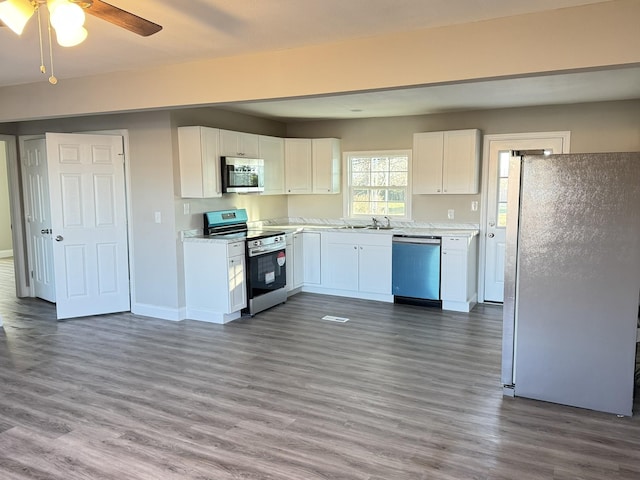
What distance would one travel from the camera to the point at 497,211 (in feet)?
19.5

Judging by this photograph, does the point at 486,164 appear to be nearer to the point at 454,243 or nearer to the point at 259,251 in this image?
the point at 454,243

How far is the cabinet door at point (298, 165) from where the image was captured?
261 inches

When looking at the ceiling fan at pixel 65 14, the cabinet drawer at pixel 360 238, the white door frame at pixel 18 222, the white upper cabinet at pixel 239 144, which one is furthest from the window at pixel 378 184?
the ceiling fan at pixel 65 14

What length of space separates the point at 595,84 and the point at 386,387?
126 inches

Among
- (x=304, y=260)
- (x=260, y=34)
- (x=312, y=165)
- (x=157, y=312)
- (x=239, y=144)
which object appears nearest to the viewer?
(x=260, y=34)

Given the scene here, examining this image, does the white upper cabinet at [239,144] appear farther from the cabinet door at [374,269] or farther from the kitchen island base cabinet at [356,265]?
the cabinet door at [374,269]

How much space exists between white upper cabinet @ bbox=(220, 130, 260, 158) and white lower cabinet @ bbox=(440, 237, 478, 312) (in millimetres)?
2482

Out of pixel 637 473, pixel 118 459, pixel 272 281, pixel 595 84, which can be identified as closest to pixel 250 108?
pixel 272 281

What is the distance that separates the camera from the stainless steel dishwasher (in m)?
5.73

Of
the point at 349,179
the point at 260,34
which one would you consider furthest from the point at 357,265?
the point at 260,34

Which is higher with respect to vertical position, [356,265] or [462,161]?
[462,161]

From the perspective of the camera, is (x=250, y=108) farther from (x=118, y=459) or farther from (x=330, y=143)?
→ (x=118, y=459)

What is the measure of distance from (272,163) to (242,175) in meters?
0.92

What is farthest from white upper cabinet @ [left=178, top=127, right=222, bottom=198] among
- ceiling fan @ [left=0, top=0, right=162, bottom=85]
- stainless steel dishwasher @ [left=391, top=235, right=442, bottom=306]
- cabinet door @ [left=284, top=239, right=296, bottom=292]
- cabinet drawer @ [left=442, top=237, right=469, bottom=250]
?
ceiling fan @ [left=0, top=0, right=162, bottom=85]
